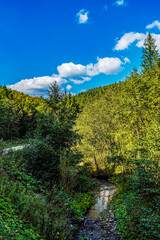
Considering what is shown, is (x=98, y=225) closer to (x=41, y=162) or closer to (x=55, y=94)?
(x=41, y=162)

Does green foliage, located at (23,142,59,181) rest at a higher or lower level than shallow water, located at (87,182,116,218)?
higher

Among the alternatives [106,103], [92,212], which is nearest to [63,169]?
[92,212]

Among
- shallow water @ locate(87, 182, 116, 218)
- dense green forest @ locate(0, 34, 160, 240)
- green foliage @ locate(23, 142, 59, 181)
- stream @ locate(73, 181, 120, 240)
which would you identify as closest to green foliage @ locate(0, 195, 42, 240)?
dense green forest @ locate(0, 34, 160, 240)

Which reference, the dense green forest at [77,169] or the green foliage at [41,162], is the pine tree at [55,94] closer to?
the dense green forest at [77,169]

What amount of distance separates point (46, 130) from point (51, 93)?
3.32 meters

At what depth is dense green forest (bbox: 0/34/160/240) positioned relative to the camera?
12.6 ft

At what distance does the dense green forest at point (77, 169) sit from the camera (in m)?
3.84

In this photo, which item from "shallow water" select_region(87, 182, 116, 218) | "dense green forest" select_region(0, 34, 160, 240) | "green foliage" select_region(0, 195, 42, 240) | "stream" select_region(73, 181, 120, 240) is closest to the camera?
"green foliage" select_region(0, 195, 42, 240)

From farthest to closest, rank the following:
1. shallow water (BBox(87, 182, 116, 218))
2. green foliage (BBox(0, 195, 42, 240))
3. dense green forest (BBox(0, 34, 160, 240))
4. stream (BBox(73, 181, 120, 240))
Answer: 1. shallow water (BBox(87, 182, 116, 218))
2. stream (BBox(73, 181, 120, 240))
3. dense green forest (BBox(0, 34, 160, 240))
4. green foliage (BBox(0, 195, 42, 240))

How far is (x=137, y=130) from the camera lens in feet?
37.8

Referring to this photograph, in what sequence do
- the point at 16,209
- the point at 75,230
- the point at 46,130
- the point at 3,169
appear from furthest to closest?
the point at 46,130, the point at 3,169, the point at 75,230, the point at 16,209

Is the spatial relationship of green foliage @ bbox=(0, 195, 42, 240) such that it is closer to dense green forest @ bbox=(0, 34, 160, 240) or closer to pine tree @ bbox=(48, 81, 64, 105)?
dense green forest @ bbox=(0, 34, 160, 240)

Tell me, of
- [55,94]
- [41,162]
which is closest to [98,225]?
[41,162]

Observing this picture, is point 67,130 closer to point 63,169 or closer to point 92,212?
point 63,169
